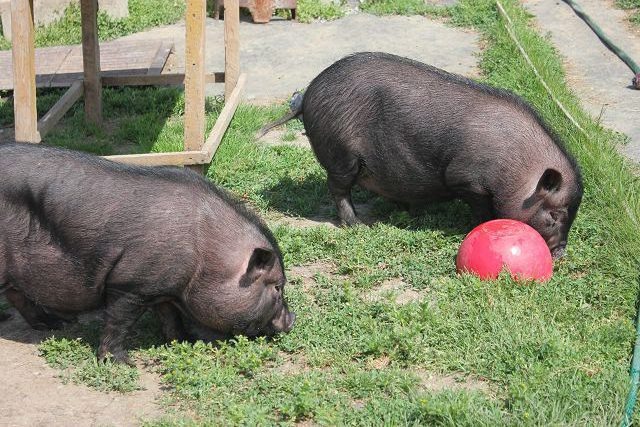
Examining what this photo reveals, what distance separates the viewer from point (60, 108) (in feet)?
28.2

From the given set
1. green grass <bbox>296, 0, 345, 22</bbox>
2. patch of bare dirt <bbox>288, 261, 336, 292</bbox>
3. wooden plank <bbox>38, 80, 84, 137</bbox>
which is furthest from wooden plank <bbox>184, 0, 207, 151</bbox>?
green grass <bbox>296, 0, 345, 22</bbox>

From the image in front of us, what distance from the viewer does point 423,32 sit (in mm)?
12406

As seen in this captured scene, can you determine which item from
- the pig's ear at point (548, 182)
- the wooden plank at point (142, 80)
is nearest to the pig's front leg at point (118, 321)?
the pig's ear at point (548, 182)

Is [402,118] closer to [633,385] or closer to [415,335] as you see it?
[415,335]

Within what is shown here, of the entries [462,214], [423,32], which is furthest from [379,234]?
[423,32]

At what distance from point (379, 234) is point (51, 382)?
271cm

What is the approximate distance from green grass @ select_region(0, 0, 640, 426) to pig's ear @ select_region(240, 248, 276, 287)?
37cm

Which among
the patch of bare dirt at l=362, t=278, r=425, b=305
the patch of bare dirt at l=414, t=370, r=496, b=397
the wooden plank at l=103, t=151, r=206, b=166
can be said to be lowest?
the patch of bare dirt at l=362, t=278, r=425, b=305

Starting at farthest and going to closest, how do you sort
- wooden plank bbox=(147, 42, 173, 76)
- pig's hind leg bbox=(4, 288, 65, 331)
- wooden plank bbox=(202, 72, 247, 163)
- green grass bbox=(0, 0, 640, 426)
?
wooden plank bbox=(147, 42, 173, 76) → wooden plank bbox=(202, 72, 247, 163) → pig's hind leg bbox=(4, 288, 65, 331) → green grass bbox=(0, 0, 640, 426)

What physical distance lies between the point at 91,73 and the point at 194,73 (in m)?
2.82

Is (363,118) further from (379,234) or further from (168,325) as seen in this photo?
(168,325)

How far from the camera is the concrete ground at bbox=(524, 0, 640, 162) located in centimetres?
934

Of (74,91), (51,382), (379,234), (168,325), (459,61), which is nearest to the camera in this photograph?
(51,382)

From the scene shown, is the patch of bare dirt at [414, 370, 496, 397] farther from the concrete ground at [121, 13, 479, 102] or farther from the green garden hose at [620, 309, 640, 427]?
the concrete ground at [121, 13, 479, 102]
